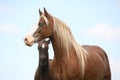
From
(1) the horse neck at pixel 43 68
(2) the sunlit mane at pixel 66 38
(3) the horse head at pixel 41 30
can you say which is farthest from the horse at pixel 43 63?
(3) the horse head at pixel 41 30

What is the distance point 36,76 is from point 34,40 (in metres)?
1.70

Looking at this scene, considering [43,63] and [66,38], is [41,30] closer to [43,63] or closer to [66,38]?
[66,38]

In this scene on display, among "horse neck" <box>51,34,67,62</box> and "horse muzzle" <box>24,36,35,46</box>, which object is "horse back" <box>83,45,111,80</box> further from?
"horse muzzle" <box>24,36,35,46</box>

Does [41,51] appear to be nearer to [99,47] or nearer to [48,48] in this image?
[48,48]

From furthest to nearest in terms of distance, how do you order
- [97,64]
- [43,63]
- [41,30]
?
1. [97,64]
2. [43,63]
3. [41,30]

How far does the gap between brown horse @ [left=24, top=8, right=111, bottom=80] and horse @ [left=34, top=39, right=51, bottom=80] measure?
2.16ft

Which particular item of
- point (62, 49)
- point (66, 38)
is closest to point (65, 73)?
point (62, 49)

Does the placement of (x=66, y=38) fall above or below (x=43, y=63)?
above

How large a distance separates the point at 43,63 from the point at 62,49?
1.08 m

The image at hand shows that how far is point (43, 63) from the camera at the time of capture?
10500 millimetres

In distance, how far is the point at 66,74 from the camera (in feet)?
30.9

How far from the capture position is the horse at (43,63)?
412 inches

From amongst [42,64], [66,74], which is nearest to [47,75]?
[42,64]

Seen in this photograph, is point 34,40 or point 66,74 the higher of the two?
point 34,40
